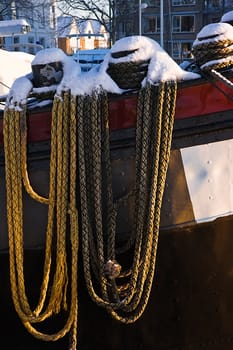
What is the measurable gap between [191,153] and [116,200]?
0.41 m

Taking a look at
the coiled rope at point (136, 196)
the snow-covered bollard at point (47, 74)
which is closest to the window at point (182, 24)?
the snow-covered bollard at point (47, 74)

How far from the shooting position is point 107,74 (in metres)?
2.41

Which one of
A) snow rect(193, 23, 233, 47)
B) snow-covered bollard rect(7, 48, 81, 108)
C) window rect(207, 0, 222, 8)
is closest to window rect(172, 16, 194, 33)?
window rect(207, 0, 222, 8)

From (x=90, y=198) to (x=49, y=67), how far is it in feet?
2.10

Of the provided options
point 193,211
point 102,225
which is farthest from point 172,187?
point 102,225

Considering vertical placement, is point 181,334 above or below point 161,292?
below

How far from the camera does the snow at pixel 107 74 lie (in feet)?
7.76

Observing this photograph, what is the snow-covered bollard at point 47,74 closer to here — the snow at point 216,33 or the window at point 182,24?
the snow at point 216,33

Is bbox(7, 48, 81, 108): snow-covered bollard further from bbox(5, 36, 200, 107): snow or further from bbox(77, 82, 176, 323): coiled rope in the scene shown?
bbox(77, 82, 176, 323): coiled rope

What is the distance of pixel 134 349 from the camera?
8.80 feet

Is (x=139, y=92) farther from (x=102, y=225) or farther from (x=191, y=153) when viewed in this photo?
(x=102, y=225)

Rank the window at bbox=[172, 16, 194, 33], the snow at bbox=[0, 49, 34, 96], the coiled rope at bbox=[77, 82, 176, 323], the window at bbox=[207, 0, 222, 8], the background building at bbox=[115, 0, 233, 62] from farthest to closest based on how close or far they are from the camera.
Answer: the window at bbox=[172, 16, 194, 33] < the window at bbox=[207, 0, 222, 8] < the background building at bbox=[115, 0, 233, 62] < the snow at bbox=[0, 49, 34, 96] < the coiled rope at bbox=[77, 82, 176, 323]

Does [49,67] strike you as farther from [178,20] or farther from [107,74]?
[178,20]

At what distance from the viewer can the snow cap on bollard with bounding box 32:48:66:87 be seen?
2.45 m
